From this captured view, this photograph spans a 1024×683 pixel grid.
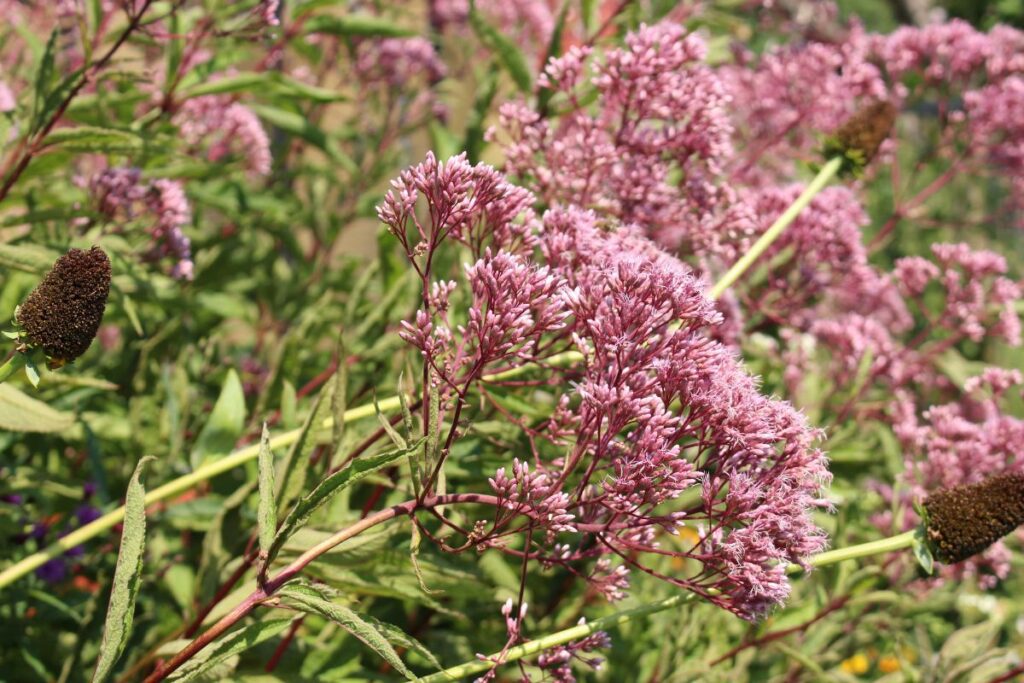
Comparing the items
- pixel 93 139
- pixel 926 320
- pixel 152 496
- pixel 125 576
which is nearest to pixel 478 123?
pixel 93 139

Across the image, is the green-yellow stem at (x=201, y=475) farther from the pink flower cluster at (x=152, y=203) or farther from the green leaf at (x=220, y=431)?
the pink flower cluster at (x=152, y=203)

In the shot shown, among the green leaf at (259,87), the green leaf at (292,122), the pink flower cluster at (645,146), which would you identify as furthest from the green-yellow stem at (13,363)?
the green leaf at (292,122)

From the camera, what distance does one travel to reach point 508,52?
6.88ft

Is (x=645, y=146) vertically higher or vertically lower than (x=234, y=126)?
lower

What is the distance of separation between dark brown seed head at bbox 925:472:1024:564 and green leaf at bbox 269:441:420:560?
0.81 metres

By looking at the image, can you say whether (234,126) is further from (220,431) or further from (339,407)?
(339,407)

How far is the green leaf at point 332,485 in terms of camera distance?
1.08 meters

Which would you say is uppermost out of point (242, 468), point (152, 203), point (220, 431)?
point (152, 203)

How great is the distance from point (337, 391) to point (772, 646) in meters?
1.11

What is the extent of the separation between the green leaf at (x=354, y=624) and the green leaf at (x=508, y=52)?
140 cm

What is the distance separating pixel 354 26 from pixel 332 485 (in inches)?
63.1

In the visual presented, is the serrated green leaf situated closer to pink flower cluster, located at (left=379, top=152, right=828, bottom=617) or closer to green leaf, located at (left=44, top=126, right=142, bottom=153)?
pink flower cluster, located at (left=379, top=152, right=828, bottom=617)

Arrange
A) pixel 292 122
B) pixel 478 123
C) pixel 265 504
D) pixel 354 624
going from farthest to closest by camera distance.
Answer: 1. pixel 292 122
2. pixel 478 123
3. pixel 265 504
4. pixel 354 624

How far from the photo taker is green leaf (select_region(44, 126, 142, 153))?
1.61 metres
